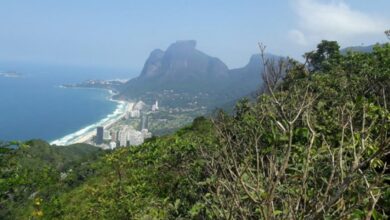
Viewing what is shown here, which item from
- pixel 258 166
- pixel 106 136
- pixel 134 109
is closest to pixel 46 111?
pixel 134 109

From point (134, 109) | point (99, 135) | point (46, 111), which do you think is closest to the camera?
point (99, 135)

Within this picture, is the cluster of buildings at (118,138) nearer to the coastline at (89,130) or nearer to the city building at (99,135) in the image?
the city building at (99,135)

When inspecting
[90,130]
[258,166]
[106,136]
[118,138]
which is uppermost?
[258,166]

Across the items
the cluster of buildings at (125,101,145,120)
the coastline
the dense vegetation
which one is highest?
the dense vegetation

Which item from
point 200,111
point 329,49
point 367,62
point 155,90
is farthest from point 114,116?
point 367,62

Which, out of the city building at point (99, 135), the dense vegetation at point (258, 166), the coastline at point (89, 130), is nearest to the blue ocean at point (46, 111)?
the coastline at point (89, 130)

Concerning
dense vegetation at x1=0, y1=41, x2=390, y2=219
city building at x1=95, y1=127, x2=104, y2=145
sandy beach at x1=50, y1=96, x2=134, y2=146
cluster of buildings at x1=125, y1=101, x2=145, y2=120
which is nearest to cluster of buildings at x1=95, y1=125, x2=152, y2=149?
city building at x1=95, y1=127, x2=104, y2=145

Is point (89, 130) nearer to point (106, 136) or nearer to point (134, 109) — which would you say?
point (106, 136)

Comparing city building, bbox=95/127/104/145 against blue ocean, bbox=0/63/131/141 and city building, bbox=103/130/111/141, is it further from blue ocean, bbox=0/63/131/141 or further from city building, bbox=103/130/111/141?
blue ocean, bbox=0/63/131/141

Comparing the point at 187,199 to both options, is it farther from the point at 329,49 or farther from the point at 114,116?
the point at 114,116
